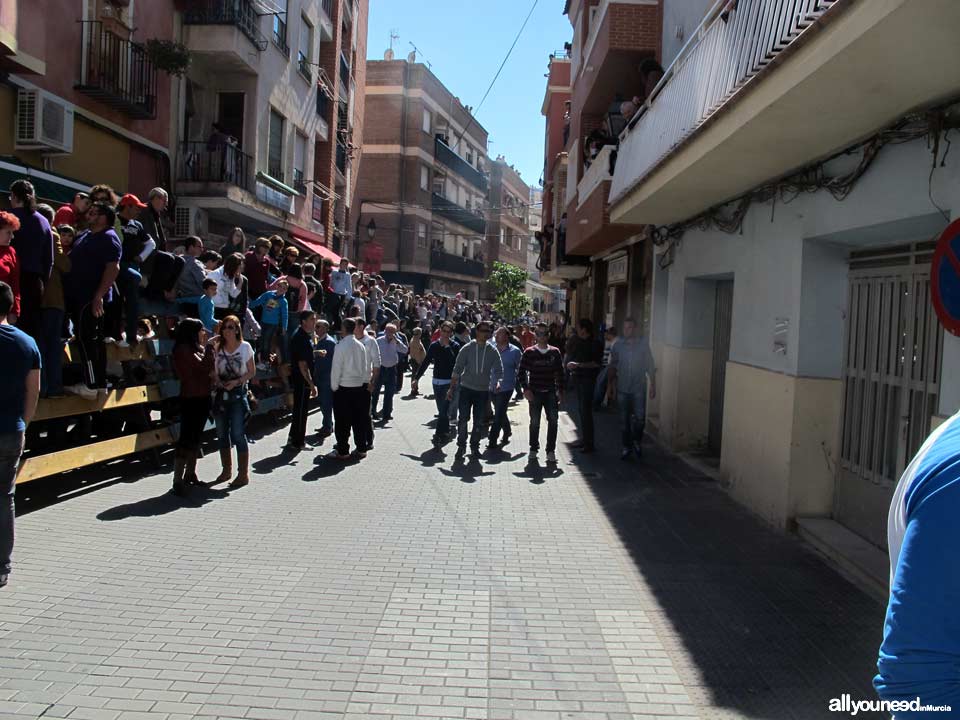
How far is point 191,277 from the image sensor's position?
9906mm

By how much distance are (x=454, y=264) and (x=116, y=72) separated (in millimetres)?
38308

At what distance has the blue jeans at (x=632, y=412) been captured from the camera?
11.2 m

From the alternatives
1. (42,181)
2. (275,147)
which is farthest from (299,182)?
(42,181)

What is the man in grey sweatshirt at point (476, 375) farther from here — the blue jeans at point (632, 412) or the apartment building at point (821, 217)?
the apartment building at point (821, 217)

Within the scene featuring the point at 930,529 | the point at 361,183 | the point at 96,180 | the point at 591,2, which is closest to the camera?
the point at 930,529

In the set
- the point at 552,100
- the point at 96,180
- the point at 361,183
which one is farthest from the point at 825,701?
the point at 361,183

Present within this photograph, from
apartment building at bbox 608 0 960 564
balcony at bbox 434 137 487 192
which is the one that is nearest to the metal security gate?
apartment building at bbox 608 0 960 564

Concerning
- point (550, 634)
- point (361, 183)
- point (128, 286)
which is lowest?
point (550, 634)

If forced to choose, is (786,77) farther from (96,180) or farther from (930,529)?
(96,180)

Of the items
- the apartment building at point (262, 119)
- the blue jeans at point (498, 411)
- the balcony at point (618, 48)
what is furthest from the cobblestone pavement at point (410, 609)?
the apartment building at point (262, 119)

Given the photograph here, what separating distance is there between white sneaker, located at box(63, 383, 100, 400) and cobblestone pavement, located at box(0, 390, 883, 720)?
0.99 metres

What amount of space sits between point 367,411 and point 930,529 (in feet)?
31.2

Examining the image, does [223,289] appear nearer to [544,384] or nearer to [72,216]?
[72,216]

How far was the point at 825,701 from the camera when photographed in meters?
4.01
